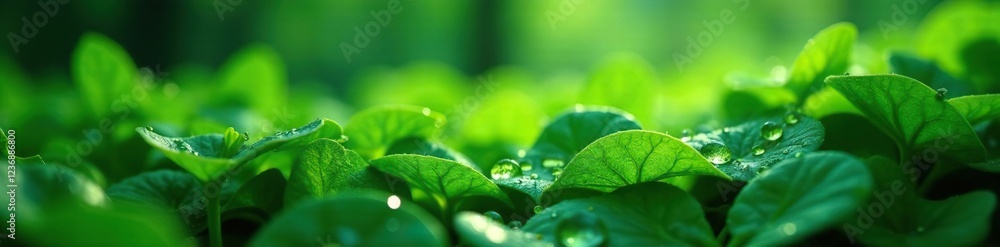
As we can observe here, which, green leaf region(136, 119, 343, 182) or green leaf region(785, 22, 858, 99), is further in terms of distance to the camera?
green leaf region(785, 22, 858, 99)

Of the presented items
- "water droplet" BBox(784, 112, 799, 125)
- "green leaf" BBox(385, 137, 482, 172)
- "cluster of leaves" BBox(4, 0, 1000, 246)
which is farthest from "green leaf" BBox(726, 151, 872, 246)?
"green leaf" BBox(385, 137, 482, 172)

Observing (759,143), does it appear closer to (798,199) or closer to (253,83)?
(798,199)

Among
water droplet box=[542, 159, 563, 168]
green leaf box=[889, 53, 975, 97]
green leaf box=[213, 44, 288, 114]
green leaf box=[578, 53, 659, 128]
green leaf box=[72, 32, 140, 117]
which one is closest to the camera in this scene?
water droplet box=[542, 159, 563, 168]

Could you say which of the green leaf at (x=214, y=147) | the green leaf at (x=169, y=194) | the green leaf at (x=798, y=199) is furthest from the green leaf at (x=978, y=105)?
the green leaf at (x=169, y=194)

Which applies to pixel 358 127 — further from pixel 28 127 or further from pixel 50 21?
pixel 50 21

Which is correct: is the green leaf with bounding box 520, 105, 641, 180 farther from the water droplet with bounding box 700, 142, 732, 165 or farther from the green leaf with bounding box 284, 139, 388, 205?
the green leaf with bounding box 284, 139, 388, 205

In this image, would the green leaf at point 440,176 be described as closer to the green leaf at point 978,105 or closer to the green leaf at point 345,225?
the green leaf at point 345,225
